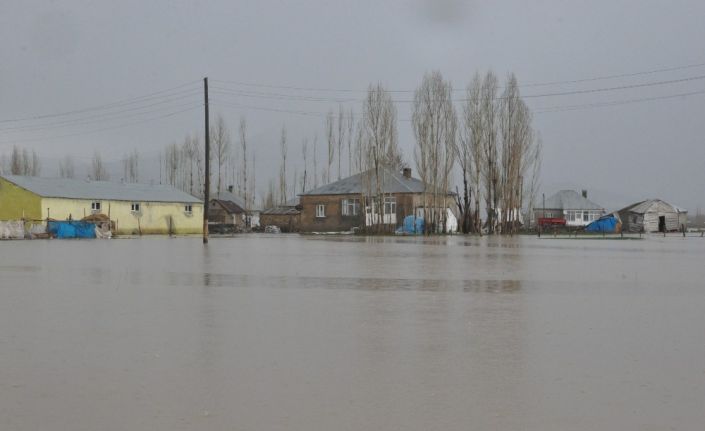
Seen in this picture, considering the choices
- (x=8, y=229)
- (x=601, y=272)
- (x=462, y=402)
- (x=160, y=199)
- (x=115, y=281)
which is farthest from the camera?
(x=160, y=199)

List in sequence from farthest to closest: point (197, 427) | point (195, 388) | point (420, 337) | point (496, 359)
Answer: point (420, 337) < point (496, 359) < point (195, 388) < point (197, 427)

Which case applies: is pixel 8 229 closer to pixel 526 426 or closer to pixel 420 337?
pixel 420 337

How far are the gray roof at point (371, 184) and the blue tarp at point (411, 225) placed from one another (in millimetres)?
3222

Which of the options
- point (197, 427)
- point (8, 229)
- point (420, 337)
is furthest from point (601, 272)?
point (8, 229)

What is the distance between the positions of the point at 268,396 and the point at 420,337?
3.06m

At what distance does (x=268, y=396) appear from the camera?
216 inches

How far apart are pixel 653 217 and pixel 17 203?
66.5m

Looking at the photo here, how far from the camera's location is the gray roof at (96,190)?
55203mm

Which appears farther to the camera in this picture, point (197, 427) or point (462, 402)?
point (462, 402)

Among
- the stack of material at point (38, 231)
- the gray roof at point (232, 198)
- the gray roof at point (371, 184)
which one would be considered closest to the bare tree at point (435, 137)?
the gray roof at point (371, 184)

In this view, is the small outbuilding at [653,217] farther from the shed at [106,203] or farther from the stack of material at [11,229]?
the stack of material at [11,229]

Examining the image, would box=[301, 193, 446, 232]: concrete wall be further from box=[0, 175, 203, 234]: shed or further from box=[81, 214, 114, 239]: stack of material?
box=[81, 214, 114, 239]: stack of material

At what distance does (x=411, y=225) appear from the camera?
2473 inches

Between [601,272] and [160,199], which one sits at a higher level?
[160,199]
